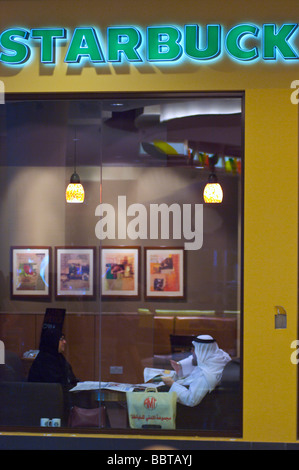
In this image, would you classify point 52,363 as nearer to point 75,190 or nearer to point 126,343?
point 126,343

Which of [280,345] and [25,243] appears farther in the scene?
[25,243]

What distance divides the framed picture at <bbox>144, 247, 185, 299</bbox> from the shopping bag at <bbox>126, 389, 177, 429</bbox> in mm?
907

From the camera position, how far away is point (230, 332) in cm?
559

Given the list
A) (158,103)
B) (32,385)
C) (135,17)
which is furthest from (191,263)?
(135,17)

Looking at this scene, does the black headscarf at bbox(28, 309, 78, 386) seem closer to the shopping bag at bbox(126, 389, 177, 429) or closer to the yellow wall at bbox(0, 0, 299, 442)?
the shopping bag at bbox(126, 389, 177, 429)

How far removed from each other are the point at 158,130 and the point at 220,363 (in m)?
2.24

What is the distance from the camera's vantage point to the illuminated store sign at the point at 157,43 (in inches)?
213

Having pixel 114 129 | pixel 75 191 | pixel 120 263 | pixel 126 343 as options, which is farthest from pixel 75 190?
pixel 126 343

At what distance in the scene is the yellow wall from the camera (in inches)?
213

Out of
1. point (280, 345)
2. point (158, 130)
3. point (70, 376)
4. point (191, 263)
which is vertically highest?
point (158, 130)

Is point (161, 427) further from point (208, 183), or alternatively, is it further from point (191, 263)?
point (208, 183)

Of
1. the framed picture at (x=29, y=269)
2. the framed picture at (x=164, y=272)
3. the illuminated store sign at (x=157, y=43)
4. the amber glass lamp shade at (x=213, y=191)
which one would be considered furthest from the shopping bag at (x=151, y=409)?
the illuminated store sign at (x=157, y=43)

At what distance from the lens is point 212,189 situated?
18.5ft

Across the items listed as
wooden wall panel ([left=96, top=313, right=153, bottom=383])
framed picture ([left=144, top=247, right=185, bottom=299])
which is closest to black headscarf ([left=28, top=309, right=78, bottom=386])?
wooden wall panel ([left=96, top=313, right=153, bottom=383])
